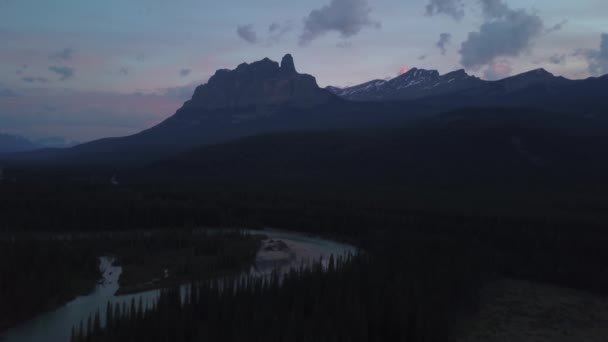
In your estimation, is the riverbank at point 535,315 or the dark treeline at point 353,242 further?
the riverbank at point 535,315

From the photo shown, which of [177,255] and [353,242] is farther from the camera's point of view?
[353,242]

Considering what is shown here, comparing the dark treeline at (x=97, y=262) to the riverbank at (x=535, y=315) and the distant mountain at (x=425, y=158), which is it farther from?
the distant mountain at (x=425, y=158)

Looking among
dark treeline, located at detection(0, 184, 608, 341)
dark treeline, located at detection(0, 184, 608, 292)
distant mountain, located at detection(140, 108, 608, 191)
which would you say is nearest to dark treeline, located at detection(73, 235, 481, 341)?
dark treeline, located at detection(0, 184, 608, 341)

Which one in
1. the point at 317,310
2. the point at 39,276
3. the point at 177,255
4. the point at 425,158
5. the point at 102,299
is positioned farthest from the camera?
the point at 425,158

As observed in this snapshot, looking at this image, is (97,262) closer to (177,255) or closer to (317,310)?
(177,255)

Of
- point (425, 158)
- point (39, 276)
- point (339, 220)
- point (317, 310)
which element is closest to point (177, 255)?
point (39, 276)

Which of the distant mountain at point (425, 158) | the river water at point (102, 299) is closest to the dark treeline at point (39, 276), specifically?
the river water at point (102, 299)
